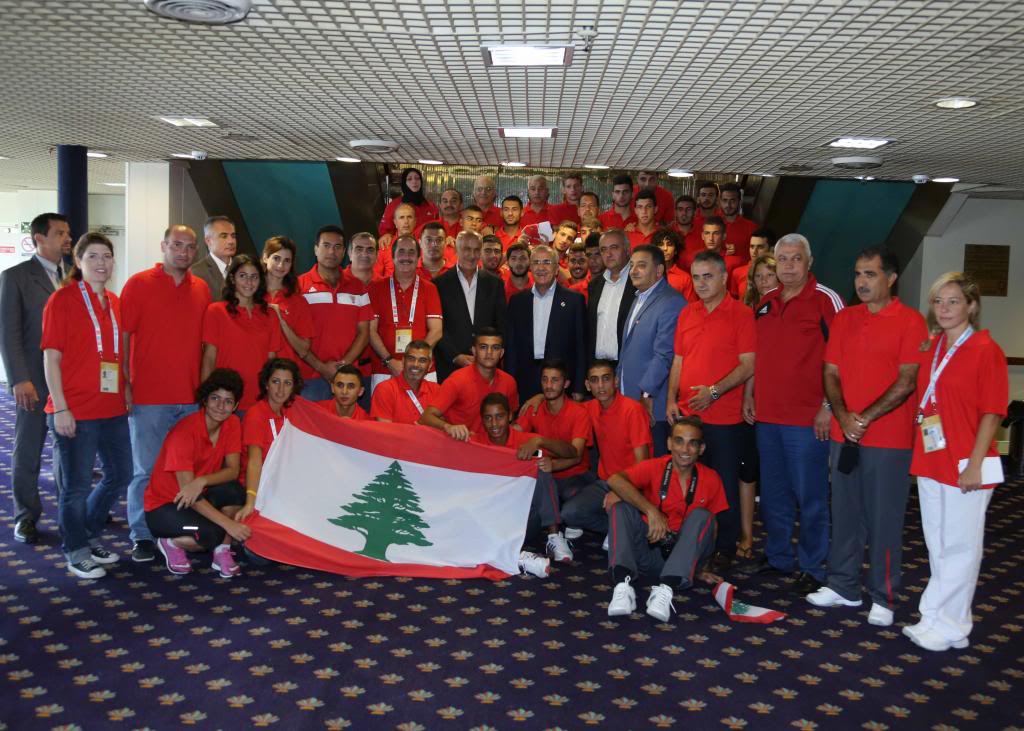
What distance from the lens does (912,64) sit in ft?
13.2

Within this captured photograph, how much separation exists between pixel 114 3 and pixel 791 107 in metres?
3.64

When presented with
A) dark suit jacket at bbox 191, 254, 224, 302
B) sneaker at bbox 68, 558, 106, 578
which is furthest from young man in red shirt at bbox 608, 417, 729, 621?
dark suit jacket at bbox 191, 254, 224, 302

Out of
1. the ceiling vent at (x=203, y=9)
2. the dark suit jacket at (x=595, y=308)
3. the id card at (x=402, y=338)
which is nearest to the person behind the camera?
the ceiling vent at (x=203, y=9)

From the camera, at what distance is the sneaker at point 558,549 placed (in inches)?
206

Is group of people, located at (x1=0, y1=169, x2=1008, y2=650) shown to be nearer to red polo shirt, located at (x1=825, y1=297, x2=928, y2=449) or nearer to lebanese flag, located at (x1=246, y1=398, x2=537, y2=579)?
red polo shirt, located at (x1=825, y1=297, x2=928, y2=449)

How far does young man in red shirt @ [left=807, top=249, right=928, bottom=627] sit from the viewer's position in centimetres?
425

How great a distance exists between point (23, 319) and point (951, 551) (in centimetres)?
528

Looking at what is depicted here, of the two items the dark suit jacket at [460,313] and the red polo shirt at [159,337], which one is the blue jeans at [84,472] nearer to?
the red polo shirt at [159,337]

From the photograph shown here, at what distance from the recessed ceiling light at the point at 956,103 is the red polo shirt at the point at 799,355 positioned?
3.99 feet

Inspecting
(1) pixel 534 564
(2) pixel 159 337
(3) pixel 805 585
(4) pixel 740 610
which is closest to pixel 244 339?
(2) pixel 159 337

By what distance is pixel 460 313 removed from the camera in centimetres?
632

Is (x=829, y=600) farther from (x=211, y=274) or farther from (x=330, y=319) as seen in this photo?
(x=211, y=274)

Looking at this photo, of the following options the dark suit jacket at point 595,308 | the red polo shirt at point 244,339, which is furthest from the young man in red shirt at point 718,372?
the red polo shirt at point 244,339

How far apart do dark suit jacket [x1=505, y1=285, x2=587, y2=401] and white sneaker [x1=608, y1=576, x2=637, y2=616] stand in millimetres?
1963
